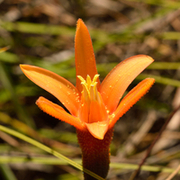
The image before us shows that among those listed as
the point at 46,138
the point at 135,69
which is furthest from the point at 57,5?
the point at 135,69

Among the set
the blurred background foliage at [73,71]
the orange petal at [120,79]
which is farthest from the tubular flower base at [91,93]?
the blurred background foliage at [73,71]

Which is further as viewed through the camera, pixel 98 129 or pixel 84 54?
pixel 84 54

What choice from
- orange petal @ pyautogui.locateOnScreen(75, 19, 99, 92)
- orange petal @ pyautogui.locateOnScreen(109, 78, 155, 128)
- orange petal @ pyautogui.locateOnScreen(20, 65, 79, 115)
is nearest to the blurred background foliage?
orange petal @ pyautogui.locateOnScreen(20, 65, 79, 115)

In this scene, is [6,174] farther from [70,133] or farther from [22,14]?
[22,14]

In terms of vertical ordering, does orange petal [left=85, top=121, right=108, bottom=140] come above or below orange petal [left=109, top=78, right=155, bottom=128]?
below

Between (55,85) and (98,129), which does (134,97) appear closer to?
(98,129)

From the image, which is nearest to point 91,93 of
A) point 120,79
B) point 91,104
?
point 91,104

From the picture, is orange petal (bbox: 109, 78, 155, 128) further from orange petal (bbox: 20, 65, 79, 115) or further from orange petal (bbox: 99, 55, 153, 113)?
orange petal (bbox: 20, 65, 79, 115)

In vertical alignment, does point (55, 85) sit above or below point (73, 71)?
below
